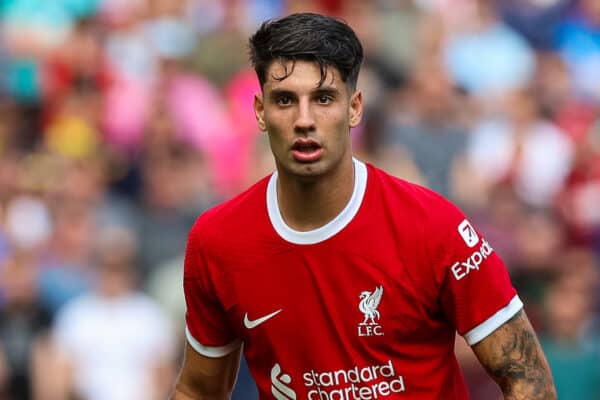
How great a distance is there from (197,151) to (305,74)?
635 cm

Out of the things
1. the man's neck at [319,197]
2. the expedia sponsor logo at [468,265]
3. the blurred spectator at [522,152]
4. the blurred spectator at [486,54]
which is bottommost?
the expedia sponsor logo at [468,265]

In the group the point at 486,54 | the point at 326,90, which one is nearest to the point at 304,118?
the point at 326,90

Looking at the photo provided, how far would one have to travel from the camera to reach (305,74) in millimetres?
5113

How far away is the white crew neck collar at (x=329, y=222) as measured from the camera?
531 centimetres

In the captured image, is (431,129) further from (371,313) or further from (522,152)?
(371,313)

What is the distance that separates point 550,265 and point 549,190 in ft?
4.65

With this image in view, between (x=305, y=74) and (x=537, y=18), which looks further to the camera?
(x=537, y=18)

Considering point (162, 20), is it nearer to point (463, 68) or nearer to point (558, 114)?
point (463, 68)

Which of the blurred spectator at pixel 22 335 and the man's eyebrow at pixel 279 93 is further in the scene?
the blurred spectator at pixel 22 335

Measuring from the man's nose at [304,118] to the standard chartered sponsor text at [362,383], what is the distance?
891mm

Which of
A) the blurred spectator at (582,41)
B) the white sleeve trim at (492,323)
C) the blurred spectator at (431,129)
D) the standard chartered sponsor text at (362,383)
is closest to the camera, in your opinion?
the white sleeve trim at (492,323)

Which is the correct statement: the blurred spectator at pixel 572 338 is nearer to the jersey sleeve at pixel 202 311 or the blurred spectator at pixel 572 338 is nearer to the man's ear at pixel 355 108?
the jersey sleeve at pixel 202 311

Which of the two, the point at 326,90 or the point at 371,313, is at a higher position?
the point at 326,90

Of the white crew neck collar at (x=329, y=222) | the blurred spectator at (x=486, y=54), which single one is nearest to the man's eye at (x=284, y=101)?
the white crew neck collar at (x=329, y=222)
